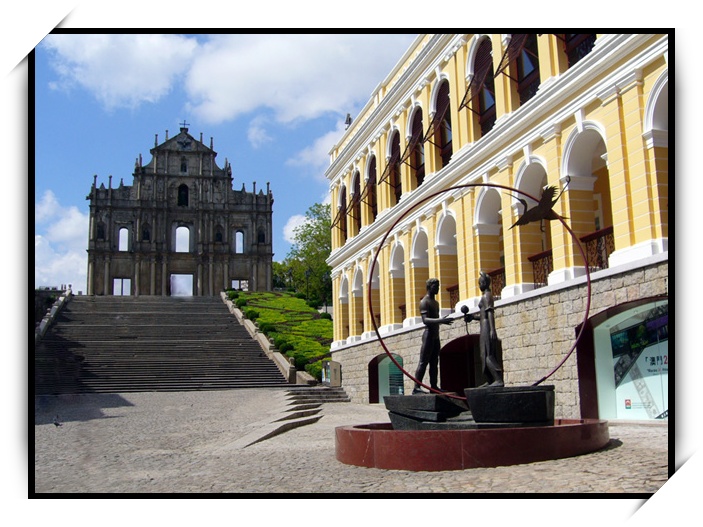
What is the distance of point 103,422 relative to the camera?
55.2 feet

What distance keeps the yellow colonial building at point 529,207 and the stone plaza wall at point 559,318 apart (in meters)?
0.03

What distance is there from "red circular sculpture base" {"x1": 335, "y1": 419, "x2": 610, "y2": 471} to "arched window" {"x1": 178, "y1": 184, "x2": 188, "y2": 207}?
Result: 58.2 metres

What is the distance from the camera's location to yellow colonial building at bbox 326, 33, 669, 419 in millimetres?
11559

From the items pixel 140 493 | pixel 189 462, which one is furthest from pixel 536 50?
pixel 140 493

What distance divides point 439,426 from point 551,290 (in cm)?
532

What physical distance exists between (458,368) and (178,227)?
50225 millimetres

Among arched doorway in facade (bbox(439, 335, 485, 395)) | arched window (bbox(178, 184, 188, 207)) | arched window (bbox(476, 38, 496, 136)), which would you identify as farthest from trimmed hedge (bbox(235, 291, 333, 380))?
arched window (bbox(476, 38, 496, 136))

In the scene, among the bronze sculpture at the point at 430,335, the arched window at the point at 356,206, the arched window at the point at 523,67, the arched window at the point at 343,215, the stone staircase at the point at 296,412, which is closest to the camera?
the bronze sculpture at the point at 430,335

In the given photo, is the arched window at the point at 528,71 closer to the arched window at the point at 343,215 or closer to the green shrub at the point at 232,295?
the arched window at the point at 343,215

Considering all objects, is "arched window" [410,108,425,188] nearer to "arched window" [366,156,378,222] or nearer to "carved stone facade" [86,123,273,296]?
"arched window" [366,156,378,222]

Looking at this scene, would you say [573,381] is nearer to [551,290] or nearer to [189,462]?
[551,290]

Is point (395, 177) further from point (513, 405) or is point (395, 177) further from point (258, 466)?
point (513, 405)

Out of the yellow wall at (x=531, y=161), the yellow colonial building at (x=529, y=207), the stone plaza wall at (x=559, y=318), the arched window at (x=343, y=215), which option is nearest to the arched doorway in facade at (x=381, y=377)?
the yellow colonial building at (x=529, y=207)

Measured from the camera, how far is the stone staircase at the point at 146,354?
87.4ft
